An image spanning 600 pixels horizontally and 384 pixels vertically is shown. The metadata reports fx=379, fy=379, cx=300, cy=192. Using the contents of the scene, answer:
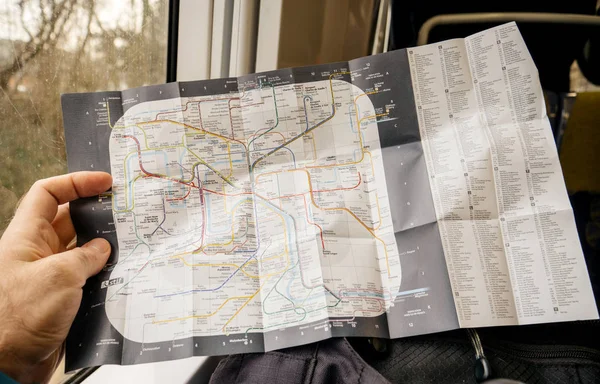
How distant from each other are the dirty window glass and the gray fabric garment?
440mm

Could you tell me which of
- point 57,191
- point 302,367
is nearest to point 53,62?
point 57,191

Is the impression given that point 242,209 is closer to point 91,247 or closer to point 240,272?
point 240,272

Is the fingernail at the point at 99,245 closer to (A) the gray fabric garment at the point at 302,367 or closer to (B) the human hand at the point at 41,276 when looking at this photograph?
(B) the human hand at the point at 41,276

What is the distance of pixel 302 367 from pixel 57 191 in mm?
481

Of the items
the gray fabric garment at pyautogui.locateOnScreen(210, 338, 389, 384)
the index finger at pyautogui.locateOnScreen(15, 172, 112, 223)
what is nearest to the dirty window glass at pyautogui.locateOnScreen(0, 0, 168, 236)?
the index finger at pyautogui.locateOnScreen(15, 172, 112, 223)

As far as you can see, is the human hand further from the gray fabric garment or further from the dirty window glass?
the gray fabric garment

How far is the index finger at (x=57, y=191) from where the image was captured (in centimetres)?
59

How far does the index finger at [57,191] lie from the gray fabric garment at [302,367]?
0.36 m

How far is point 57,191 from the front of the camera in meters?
0.60

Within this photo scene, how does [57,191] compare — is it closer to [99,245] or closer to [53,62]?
[99,245]

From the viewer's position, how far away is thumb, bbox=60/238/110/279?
565mm

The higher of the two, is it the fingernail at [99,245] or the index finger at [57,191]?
the index finger at [57,191]

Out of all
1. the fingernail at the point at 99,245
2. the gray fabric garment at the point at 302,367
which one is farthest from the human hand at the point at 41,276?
the gray fabric garment at the point at 302,367

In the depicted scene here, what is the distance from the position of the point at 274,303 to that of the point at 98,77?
54 centimetres
